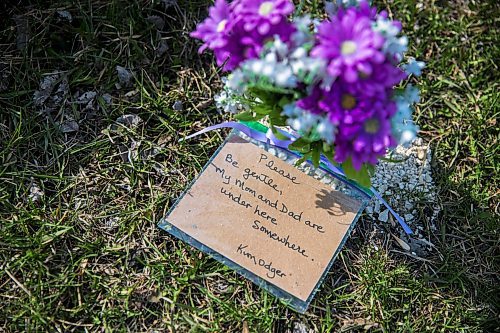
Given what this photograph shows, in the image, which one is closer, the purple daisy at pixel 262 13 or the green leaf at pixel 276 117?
the purple daisy at pixel 262 13

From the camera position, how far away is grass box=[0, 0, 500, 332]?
1.58m

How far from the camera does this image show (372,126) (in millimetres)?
1181

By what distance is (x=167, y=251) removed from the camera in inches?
65.4

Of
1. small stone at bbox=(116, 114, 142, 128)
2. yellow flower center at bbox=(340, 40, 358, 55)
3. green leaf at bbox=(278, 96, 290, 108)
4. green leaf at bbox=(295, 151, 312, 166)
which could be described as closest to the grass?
small stone at bbox=(116, 114, 142, 128)

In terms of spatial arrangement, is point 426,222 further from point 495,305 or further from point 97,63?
point 97,63

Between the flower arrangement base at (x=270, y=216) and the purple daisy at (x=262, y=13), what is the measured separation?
0.61 metres

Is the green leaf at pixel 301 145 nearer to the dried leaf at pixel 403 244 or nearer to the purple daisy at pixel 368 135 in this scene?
the purple daisy at pixel 368 135

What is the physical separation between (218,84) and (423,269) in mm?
867

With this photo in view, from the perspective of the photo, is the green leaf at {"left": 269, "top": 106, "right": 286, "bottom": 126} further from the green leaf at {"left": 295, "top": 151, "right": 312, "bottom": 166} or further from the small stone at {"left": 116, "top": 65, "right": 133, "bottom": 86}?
the small stone at {"left": 116, "top": 65, "right": 133, "bottom": 86}

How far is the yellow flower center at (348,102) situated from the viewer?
3.78ft

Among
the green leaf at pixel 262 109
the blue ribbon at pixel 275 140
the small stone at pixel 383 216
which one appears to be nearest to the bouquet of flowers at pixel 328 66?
the green leaf at pixel 262 109

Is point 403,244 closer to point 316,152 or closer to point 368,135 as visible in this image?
point 316,152

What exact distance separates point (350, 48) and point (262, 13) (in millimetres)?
197

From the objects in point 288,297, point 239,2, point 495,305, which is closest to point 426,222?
point 495,305
